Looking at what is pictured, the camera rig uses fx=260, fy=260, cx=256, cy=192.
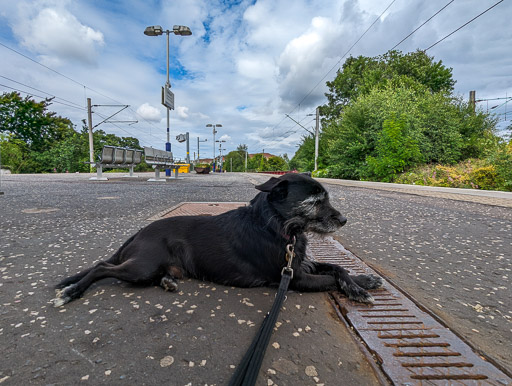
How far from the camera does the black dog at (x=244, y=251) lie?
6.24 feet

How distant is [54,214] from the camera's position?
464 cm

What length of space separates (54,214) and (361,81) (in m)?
38.5

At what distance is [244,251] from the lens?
6.56 ft

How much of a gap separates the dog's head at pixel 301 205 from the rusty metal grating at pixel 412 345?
601mm

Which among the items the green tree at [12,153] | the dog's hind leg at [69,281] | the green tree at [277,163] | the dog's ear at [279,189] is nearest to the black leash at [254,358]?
the dog's ear at [279,189]

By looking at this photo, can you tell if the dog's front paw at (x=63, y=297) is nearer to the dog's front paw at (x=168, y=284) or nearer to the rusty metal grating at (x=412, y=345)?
the dog's front paw at (x=168, y=284)

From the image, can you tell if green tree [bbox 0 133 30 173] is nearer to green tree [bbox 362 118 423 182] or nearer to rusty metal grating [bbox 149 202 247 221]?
rusty metal grating [bbox 149 202 247 221]

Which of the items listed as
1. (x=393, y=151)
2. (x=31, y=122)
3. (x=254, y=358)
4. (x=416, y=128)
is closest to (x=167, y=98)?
(x=393, y=151)

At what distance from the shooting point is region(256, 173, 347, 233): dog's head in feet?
7.00

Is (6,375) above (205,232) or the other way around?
the other way around

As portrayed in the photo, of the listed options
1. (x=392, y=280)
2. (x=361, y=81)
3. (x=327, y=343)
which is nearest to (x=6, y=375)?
(x=327, y=343)

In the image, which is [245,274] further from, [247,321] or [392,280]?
[392,280]

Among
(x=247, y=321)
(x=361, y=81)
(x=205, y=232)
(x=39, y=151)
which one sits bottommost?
(x=247, y=321)

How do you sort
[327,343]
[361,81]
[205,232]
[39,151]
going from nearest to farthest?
[327,343]
[205,232]
[361,81]
[39,151]
